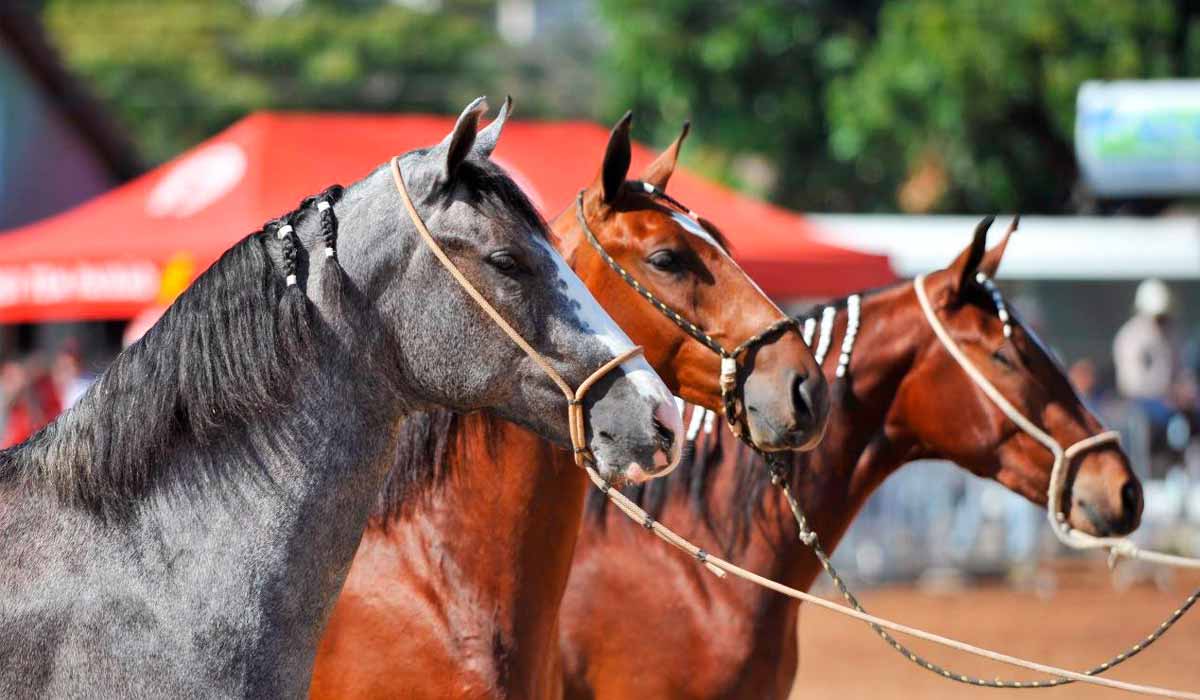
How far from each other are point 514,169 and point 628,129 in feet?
25.5

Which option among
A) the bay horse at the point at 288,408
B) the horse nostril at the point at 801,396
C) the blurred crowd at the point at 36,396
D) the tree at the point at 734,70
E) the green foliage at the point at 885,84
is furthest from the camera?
the tree at the point at 734,70

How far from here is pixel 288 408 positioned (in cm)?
245

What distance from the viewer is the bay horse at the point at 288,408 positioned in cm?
238

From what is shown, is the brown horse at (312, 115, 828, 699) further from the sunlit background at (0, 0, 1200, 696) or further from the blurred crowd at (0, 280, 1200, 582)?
the blurred crowd at (0, 280, 1200, 582)

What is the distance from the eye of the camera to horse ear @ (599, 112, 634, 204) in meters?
3.35

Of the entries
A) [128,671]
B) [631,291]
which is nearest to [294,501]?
[128,671]

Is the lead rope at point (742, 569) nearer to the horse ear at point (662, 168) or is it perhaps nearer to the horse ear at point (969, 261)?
the horse ear at point (662, 168)

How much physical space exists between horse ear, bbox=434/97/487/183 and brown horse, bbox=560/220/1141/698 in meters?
1.79

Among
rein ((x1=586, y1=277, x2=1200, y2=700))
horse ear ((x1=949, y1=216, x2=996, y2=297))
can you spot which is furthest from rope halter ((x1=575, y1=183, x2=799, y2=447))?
horse ear ((x1=949, y1=216, x2=996, y2=297))

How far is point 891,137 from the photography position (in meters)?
20.3

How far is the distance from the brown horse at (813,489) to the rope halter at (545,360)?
159 centimetres

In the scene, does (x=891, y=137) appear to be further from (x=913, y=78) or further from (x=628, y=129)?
(x=628, y=129)

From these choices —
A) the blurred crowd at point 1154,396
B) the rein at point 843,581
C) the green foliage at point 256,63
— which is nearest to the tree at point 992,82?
the blurred crowd at point 1154,396

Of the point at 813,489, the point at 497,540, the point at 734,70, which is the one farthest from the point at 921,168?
the point at 497,540
